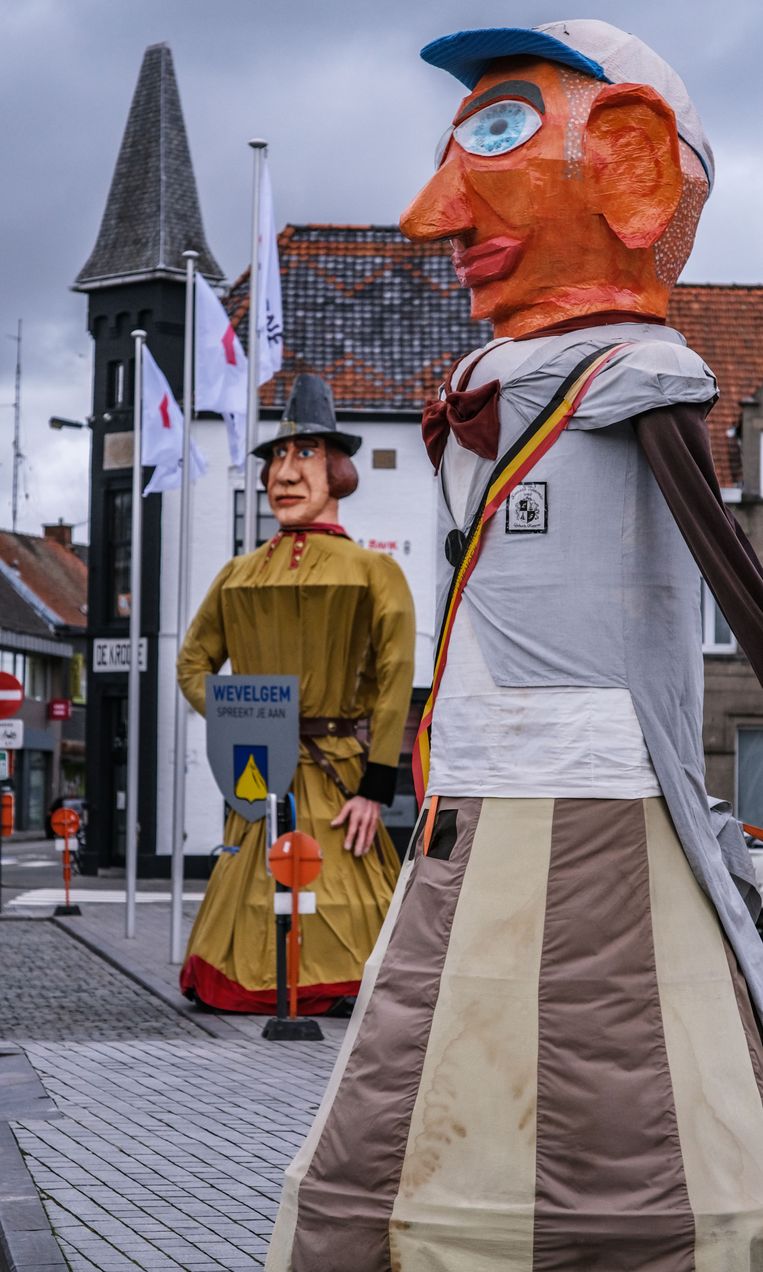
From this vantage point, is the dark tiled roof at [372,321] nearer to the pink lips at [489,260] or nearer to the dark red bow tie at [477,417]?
the pink lips at [489,260]

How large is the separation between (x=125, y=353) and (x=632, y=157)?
95.5 ft

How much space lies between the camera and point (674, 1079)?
4.18 m

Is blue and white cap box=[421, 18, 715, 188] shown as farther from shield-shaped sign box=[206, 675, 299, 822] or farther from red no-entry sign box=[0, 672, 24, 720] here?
red no-entry sign box=[0, 672, 24, 720]

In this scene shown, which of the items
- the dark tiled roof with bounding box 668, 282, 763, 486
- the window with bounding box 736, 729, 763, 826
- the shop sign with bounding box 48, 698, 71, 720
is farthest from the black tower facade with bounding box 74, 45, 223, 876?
the shop sign with bounding box 48, 698, 71, 720

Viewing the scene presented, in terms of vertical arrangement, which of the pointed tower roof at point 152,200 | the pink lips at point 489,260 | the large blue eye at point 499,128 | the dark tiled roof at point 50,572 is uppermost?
the pointed tower roof at point 152,200

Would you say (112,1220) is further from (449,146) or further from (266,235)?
(266,235)

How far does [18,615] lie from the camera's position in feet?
188

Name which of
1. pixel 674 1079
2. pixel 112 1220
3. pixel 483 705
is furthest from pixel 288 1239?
pixel 112 1220

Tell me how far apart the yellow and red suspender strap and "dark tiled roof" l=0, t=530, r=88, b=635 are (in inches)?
2126

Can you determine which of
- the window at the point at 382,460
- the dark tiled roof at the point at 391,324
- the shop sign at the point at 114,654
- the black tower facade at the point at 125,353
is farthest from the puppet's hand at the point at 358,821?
the black tower facade at the point at 125,353

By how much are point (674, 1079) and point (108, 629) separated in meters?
29.2

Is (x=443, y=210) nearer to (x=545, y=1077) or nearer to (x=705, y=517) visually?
(x=705, y=517)

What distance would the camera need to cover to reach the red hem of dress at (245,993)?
424 inches

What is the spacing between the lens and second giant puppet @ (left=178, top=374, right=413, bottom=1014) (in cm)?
1055
